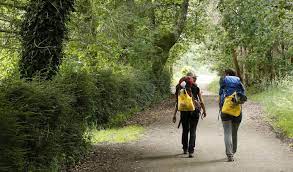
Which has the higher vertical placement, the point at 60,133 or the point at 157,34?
the point at 157,34

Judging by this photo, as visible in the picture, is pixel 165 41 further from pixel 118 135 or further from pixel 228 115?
pixel 228 115

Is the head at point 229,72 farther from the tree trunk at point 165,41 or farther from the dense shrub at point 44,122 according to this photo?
the tree trunk at point 165,41

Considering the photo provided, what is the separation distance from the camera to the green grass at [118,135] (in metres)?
14.9

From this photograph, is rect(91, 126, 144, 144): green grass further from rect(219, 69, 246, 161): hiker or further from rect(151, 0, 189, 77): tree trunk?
rect(151, 0, 189, 77): tree trunk

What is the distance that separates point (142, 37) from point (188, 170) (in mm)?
16540

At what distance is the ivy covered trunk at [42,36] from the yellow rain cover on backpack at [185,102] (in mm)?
3122

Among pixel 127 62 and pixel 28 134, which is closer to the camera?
pixel 28 134

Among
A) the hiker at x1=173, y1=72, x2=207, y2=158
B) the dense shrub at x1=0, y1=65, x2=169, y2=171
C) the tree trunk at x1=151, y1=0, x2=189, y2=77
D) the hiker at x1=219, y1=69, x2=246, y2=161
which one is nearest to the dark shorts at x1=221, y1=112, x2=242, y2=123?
the hiker at x1=219, y1=69, x2=246, y2=161

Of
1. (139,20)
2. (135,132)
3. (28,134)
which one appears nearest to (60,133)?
(28,134)

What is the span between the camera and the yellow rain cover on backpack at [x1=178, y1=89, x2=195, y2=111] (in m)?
11.4

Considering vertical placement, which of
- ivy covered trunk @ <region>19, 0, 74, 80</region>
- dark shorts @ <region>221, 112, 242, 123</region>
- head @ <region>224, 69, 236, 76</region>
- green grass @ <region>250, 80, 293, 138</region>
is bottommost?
Answer: green grass @ <region>250, 80, 293, 138</region>

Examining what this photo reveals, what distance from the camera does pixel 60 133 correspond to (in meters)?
9.41

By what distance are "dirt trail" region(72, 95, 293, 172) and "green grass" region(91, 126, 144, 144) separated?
377 mm

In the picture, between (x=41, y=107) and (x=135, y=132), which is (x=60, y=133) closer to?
(x=41, y=107)
